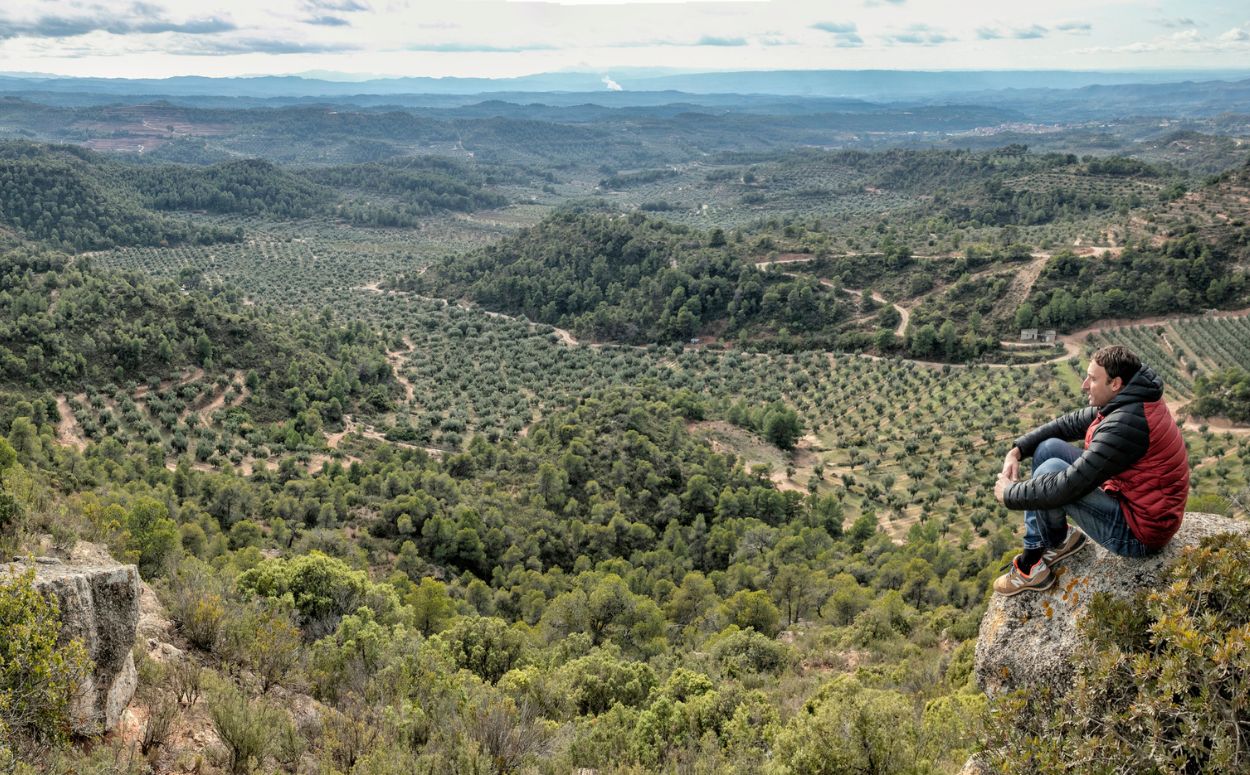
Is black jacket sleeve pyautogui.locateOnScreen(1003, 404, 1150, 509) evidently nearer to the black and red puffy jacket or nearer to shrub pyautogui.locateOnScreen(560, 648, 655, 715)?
the black and red puffy jacket

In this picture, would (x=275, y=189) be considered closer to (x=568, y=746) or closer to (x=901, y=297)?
(x=901, y=297)

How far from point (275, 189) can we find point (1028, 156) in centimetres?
16331

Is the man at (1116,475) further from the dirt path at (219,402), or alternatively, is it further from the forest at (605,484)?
the dirt path at (219,402)

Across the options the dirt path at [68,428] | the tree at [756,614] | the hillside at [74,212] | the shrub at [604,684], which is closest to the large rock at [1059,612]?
the shrub at [604,684]

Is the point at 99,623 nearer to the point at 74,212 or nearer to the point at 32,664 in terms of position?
the point at 32,664

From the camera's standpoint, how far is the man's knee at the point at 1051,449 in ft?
22.7

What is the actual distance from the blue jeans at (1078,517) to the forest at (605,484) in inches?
16.9

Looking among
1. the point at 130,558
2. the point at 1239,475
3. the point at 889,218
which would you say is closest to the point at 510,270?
the point at 889,218

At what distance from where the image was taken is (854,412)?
195ft

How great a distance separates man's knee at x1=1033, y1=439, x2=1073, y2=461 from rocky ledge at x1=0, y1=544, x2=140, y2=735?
10.0 metres

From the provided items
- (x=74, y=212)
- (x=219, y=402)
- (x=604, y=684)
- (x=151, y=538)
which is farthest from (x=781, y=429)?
(x=74, y=212)

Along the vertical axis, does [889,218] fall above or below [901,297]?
above

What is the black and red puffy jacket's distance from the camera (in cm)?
616

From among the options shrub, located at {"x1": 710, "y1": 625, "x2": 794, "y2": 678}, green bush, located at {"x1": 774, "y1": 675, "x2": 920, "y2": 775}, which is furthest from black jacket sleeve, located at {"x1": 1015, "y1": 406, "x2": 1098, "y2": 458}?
shrub, located at {"x1": 710, "y1": 625, "x2": 794, "y2": 678}
